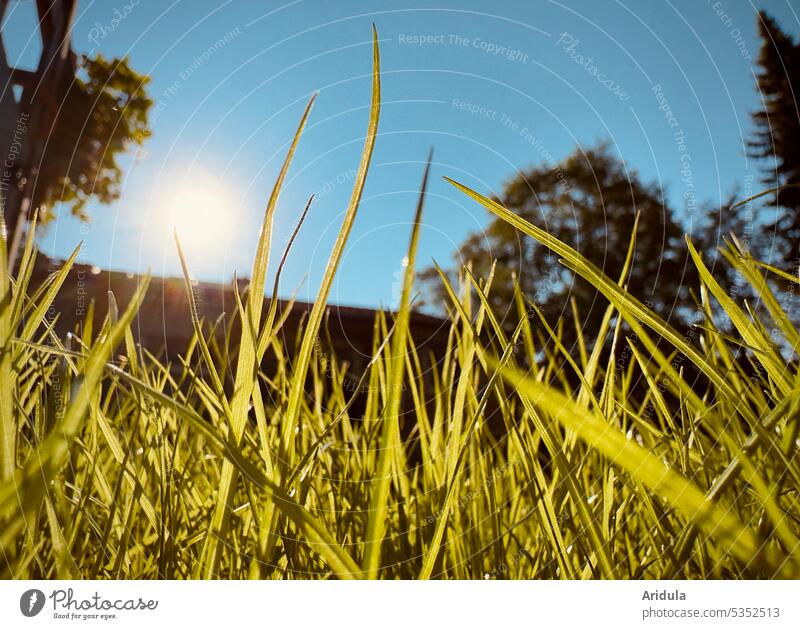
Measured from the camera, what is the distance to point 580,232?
0.53 meters

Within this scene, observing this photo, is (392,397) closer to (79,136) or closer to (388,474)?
(388,474)

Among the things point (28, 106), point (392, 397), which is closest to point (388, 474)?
point (392, 397)

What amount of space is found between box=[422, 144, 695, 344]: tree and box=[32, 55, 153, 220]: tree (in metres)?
0.26

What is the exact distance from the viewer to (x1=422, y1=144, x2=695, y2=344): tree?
0.50 m

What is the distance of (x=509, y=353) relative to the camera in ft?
0.70

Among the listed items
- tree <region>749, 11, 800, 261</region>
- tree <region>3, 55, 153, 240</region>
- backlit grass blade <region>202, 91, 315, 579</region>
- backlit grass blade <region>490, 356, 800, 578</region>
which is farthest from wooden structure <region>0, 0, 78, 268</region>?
tree <region>749, 11, 800, 261</region>

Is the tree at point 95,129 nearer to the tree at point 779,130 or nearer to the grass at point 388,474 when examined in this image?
the grass at point 388,474

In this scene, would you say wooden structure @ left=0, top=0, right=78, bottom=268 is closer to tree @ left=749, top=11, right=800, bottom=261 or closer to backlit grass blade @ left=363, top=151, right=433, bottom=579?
backlit grass blade @ left=363, top=151, right=433, bottom=579

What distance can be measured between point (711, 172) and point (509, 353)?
274 millimetres

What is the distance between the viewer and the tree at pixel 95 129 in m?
0.32

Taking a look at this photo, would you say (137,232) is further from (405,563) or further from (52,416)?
(405,563)

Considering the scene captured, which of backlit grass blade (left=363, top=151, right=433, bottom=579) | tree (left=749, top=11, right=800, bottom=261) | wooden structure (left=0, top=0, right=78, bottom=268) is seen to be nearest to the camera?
backlit grass blade (left=363, top=151, right=433, bottom=579)

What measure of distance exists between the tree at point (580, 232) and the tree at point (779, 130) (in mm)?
81
